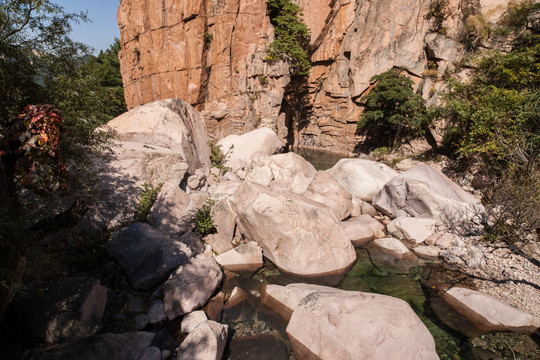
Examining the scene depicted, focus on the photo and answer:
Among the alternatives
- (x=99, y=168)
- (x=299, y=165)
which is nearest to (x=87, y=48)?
(x=99, y=168)

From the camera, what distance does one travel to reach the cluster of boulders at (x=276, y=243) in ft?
13.8

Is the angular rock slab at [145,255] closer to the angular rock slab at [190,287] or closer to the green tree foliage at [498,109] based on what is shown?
the angular rock slab at [190,287]

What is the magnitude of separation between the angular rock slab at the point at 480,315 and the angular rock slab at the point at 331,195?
403cm

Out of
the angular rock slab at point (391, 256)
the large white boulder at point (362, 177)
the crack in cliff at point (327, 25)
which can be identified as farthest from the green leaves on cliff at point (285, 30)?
the angular rock slab at point (391, 256)

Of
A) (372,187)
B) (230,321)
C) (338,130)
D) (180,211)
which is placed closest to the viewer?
Result: (230,321)

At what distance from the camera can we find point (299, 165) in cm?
1177

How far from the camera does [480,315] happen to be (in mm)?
5336

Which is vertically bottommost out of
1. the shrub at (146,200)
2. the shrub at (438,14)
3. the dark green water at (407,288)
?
the dark green water at (407,288)

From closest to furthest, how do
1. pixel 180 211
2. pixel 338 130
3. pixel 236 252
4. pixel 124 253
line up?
1. pixel 124 253
2. pixel 236 252
3. pixel 180 211
4. pixel 338 130

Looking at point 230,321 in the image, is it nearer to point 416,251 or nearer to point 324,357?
point 324,357

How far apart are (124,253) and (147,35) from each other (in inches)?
852

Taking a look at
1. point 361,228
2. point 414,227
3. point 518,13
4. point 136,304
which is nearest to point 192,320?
point 136,304

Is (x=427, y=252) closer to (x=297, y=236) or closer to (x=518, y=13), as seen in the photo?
(x=297, y=236)

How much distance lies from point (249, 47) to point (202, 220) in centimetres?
1724
